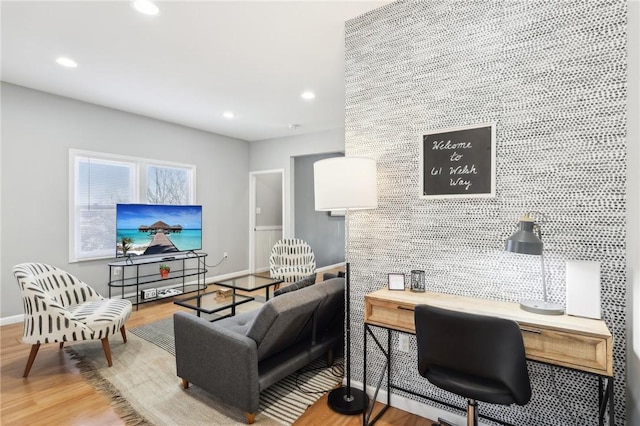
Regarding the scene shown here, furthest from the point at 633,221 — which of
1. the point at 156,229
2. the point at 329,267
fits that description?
the point at 329,267

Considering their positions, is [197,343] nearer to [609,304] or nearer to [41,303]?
[41,303]

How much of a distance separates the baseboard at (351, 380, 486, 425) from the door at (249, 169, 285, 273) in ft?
14.9

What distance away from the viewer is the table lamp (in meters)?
1.43

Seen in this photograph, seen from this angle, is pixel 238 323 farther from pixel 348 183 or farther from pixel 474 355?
pixel 474 355

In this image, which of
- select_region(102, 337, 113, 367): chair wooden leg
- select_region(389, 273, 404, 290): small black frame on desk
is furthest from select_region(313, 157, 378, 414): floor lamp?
select_region(102, 337, 113, 367): chair wooden leg

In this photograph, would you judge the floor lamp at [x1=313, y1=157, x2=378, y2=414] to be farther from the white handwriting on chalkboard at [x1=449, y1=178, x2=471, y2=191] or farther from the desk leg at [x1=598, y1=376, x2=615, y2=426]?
the desk leg at [x1=598, y1=376, x2=615, y2=426]

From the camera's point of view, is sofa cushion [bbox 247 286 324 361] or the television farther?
the television

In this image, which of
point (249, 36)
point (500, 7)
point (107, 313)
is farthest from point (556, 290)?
point (107, 313)

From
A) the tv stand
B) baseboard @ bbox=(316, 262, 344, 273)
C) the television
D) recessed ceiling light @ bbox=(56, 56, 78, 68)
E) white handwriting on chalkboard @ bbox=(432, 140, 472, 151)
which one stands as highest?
recessed ceiling light @ bbox=(56, 56, 78, 68)

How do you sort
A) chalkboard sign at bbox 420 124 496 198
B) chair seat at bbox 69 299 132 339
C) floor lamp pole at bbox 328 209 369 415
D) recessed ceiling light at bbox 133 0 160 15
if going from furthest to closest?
1. chair seat at bbox 69 299 132 339
2. recessed ceiling light at bbox 133 0 160 15
3. floor lamp pole at bbox 328 209 369 415
4. chalkboard sign at bbox 420 124 496 198

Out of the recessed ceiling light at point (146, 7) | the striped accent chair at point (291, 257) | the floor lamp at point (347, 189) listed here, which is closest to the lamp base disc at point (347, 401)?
the floor lamp at point (347, 189)

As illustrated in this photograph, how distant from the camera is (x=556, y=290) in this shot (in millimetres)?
1633

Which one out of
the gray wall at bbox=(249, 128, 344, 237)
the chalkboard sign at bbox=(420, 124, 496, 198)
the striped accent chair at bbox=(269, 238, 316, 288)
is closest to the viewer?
the chalkboard sign at bbox=(420, 124, 496, 198)

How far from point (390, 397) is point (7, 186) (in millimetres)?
4500
